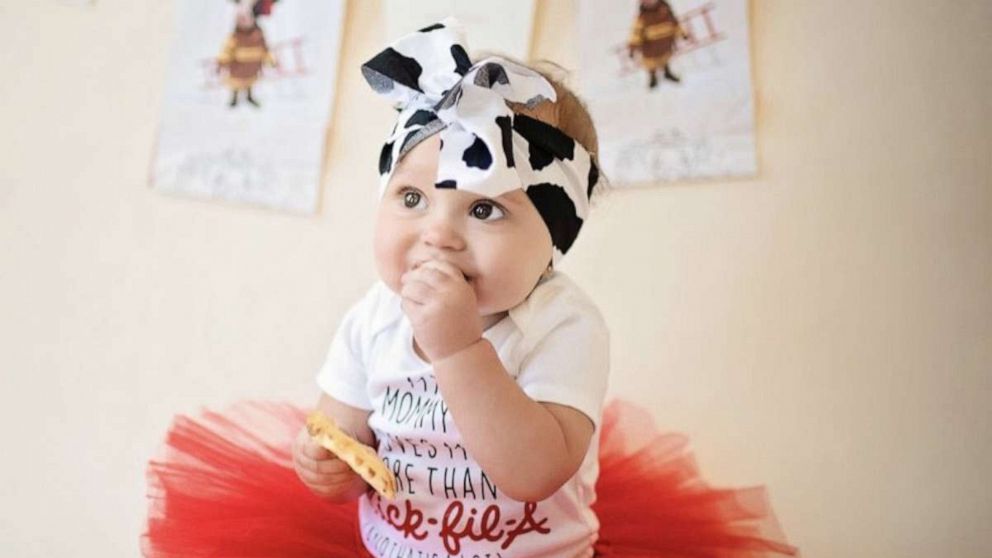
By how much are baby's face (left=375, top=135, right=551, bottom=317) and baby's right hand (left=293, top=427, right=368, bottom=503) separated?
17 cm

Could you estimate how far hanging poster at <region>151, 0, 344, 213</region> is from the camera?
108 centimetres

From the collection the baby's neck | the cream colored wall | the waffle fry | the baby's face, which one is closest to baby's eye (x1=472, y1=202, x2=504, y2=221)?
the baby's face

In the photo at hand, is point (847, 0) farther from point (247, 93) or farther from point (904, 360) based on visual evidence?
point (247, 93)

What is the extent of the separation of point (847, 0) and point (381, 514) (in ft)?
2.79

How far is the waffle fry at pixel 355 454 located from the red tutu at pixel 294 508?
12cm

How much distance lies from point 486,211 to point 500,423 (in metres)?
0.16

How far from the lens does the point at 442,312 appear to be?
0.54 m

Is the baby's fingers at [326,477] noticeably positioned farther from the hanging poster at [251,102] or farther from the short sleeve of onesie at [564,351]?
the hanging poster at [251,102]

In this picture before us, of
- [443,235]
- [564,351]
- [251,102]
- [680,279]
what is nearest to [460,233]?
[443,235]

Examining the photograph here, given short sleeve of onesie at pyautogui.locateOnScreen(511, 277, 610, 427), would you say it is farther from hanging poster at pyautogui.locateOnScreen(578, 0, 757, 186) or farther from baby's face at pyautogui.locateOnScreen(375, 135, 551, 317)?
hanging poster at pyautogui.locateOnScreen(578, 0, 757, 186)

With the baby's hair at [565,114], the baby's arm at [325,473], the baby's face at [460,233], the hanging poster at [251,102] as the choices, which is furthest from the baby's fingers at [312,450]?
the hanging poster at [251,102]

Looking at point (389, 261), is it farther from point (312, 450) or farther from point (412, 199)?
point (312, 450)

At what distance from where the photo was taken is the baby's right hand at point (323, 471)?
0.68 metres

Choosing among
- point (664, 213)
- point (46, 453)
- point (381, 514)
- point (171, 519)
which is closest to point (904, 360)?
point (664, 213)
